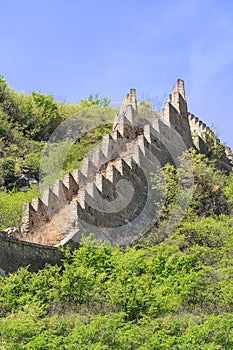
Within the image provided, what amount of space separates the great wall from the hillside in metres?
0.79

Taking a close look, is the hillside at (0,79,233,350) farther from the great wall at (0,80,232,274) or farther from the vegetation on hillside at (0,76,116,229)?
the vegetation on hillside at (0,76,116,229)

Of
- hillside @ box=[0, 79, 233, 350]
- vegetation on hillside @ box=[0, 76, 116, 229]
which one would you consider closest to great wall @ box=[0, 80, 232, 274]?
hillside @ box=[0, 79, 233, 350]

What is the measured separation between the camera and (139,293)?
82.9 ft

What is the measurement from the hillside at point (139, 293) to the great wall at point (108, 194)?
0.79m

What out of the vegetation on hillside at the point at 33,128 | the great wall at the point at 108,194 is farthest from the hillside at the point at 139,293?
the vegetation on hillside at the point at 33,128

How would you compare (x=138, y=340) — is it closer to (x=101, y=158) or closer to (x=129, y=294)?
(x=129, y=294)

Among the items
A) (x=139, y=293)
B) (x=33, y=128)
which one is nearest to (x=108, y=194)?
(x=139, y=293)

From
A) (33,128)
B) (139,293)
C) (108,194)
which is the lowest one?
(139,293)

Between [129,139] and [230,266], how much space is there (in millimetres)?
11254

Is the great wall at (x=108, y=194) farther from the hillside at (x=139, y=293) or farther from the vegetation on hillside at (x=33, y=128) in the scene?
the vegetation on hillside at (x=33, y=128)

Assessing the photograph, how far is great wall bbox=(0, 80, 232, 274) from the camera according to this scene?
93.0 ft

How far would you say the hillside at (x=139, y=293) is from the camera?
Result: 22125 millimetres

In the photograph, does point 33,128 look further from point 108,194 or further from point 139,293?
point 139,293

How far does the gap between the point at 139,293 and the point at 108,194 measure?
7902 millimetres
